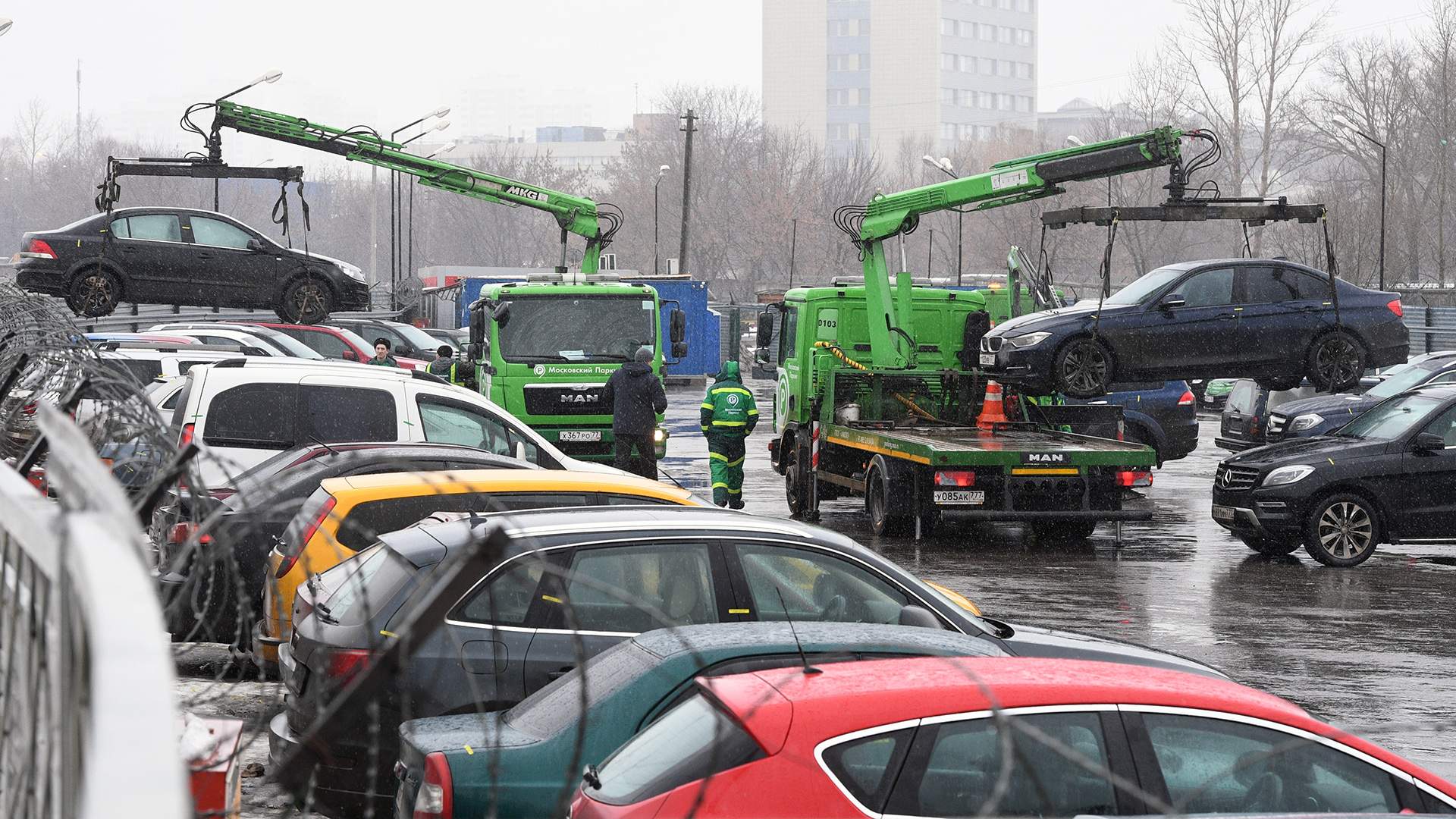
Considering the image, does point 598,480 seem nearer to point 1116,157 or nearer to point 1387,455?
point 1387,455

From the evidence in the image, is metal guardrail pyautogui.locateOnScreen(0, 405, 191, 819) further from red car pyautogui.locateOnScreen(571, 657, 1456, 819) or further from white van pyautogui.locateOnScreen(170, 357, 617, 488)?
white van pyautogui.locateOnScreen(170, 357, 617, 488)

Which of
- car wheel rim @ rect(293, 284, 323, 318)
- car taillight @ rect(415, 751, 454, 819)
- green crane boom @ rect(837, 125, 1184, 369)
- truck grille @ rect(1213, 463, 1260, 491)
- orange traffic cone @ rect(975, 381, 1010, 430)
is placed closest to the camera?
car taillight @ rect(415, 751, 454, 819)

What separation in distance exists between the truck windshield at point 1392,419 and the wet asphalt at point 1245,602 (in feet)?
4.35

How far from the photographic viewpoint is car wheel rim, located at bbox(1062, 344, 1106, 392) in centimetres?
1659

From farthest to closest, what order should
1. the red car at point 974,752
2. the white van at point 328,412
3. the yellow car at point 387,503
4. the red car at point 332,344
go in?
the red car at point 332,344 → the white van at point 328,412 → the yellow car at point 387,503 → the red car at point 974,752

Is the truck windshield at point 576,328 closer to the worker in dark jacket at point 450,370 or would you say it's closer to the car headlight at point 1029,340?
the worker in dark jacket at point 450,370

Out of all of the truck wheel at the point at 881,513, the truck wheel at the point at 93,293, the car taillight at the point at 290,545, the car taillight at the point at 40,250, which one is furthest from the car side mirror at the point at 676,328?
the car taillight at the point at 290,545

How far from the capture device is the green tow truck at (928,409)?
49.8 feet

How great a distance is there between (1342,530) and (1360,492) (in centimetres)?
40

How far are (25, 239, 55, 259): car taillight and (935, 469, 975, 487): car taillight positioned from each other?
14036mm

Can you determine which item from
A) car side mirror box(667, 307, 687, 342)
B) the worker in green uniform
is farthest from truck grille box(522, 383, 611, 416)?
the worker in green uniform

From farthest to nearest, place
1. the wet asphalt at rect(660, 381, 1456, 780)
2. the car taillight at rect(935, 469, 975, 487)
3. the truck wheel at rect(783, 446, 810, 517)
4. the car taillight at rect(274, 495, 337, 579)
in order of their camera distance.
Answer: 1. the truck wheel at rect(783, 446, 810, 517)
2. the car taillight at rect(935, 469, 975, 487)
3. the wet asphalt at rect(660, 381, 1456, 780)
4. the car taillight at rect(274, 495, 337, 579)

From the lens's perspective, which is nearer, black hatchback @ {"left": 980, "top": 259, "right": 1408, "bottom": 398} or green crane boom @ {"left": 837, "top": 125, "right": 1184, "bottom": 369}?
black hatchback @ {"left": 980, "top": 259, "right": 1408, "bottom": 398}

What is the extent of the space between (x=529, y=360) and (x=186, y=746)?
49.1 ft
